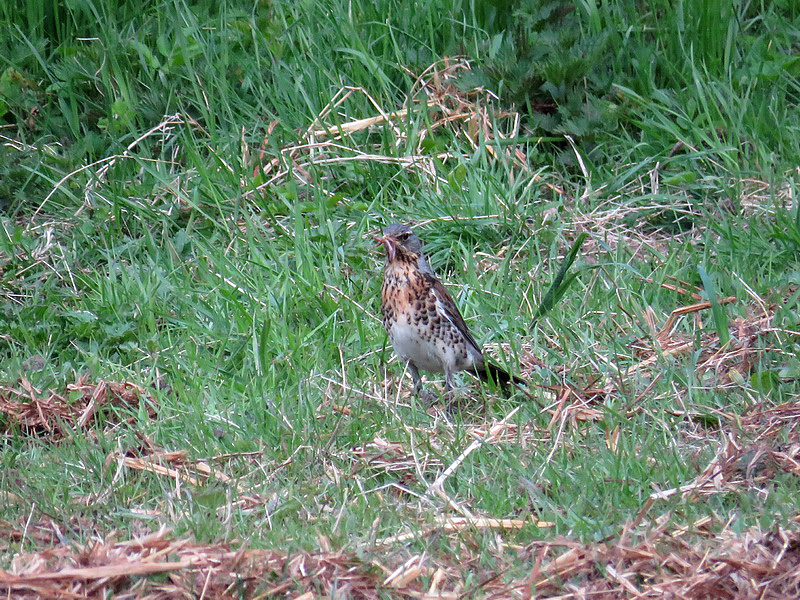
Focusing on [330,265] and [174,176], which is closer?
[330,265]

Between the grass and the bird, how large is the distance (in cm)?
20

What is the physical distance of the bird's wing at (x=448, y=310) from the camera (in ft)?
17.4

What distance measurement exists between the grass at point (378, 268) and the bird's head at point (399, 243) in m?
0.56

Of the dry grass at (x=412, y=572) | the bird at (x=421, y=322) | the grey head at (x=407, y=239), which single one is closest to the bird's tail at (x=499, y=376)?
the bird at (x=421, y=322)

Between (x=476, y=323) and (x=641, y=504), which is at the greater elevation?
(x=641, y=504)

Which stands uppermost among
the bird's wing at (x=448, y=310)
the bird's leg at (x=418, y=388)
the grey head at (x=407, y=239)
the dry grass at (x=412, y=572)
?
the dry grass at (x=412, y=572)

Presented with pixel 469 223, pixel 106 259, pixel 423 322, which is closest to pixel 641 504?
pixel 423 322

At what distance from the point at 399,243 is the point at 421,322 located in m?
0.41

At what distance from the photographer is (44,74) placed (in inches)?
312

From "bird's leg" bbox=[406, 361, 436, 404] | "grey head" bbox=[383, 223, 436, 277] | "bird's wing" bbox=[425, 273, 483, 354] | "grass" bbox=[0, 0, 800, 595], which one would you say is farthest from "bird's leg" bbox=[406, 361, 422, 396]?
"grey head" bbox=[383, 223, 436, 277]

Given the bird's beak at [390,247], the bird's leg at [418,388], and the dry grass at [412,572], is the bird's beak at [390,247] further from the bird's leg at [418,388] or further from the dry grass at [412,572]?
the dry grass at [412,572]

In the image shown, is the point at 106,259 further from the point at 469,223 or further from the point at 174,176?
the point at 469,223

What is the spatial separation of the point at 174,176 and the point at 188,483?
338 centimetres

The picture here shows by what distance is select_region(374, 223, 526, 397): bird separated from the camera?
5234mm
